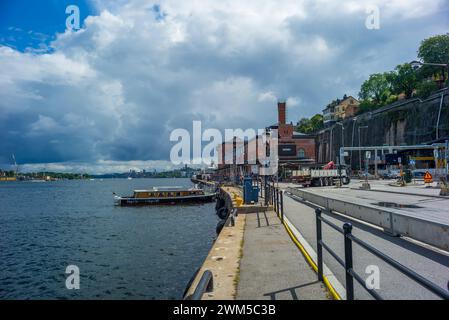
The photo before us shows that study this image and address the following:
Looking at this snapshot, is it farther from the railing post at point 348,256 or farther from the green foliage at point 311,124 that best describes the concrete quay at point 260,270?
the green foliage at point 311,124

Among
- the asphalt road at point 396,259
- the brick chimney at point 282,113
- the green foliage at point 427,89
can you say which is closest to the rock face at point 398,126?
the green foliage at point 427,89

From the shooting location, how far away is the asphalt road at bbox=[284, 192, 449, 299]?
550cm

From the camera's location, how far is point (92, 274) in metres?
16.4

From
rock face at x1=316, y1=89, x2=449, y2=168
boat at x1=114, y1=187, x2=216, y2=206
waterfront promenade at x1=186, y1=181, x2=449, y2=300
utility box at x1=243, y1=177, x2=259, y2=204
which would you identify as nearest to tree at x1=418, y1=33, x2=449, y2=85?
rock face at x1=316, y1=89, x2=449, y2=168

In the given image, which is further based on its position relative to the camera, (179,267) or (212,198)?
(212,198)

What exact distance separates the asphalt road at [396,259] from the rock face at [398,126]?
60490mm

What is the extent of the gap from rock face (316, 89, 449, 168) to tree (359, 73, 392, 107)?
13812 mm

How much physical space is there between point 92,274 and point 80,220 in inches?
952

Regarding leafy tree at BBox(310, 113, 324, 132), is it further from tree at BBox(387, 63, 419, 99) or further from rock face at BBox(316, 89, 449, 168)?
tree at BBox(387, 63, 419, 99)

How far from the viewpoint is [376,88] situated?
10762cm

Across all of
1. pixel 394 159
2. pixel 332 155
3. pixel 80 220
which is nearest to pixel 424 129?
pixel 394 159

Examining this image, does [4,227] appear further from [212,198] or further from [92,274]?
[212,198]

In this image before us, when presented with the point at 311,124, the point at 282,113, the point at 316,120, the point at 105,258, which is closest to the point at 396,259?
the point at 105,258

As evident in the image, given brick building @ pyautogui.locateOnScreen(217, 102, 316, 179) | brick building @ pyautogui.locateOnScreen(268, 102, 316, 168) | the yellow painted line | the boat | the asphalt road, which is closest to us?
the yellow painted line
